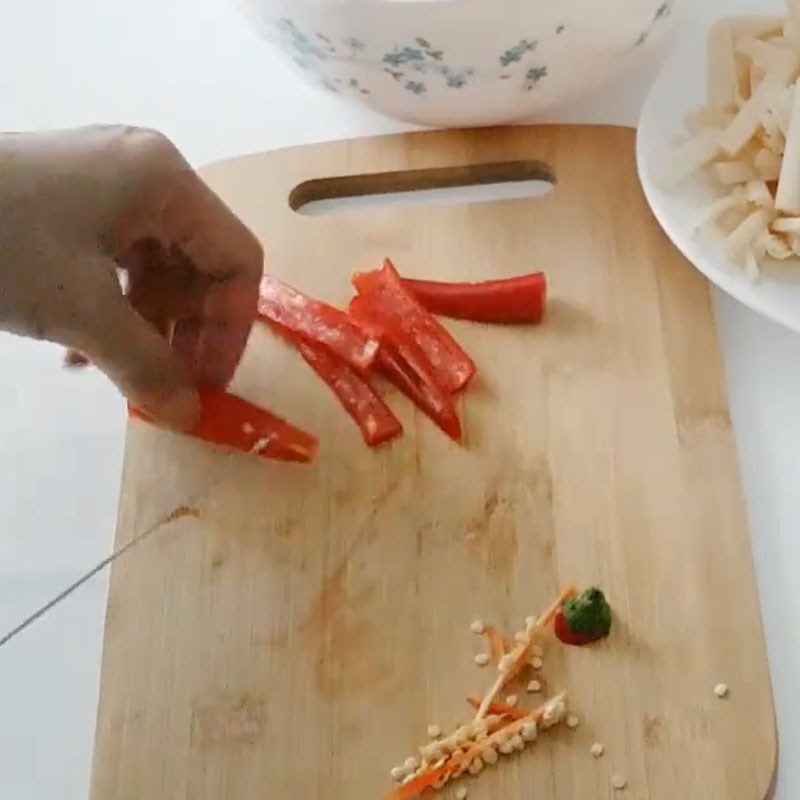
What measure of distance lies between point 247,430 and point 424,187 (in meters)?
0.35

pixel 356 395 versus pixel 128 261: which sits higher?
pixel 128 261

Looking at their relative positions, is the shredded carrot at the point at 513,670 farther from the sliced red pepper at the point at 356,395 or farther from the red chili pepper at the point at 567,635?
the sliced red pepper at the point at 356,395

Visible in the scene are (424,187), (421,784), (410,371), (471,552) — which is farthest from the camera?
(424,187)

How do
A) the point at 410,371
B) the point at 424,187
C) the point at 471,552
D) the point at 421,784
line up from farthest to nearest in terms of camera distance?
the point at 424,187 < the point at 410,371 < the point at 471,552 < the point at 421,784

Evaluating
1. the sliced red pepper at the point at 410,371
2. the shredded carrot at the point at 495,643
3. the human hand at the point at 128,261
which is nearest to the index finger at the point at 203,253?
the human hand at the point at 128,261

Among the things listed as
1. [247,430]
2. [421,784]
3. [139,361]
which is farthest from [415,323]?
[421,784]

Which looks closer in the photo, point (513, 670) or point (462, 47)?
point (513, 670)

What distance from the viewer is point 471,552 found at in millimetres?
1083

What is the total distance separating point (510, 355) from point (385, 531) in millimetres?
219

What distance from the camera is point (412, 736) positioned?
1.01m

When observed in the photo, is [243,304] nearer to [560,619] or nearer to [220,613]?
[220,613]

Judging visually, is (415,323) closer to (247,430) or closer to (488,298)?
(488,298)

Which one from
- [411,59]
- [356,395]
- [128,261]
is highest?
[411,59]

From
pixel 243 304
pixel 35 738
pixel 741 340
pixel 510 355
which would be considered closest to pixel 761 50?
pixel 741 340
